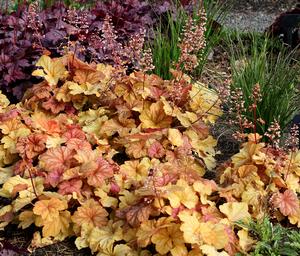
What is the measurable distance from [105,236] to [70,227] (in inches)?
9.6

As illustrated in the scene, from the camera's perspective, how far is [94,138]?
12.0ft

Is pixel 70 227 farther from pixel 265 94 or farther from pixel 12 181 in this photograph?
pixel 265 94

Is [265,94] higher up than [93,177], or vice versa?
[265,94]

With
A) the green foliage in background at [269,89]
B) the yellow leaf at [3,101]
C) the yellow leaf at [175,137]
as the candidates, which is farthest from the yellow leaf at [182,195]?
the yellow leaf at [3,101]

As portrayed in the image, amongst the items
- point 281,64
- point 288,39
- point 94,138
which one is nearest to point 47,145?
point 94,138

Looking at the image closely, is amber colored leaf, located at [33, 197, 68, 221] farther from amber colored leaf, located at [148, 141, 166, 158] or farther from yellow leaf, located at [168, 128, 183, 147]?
yellow leaf, located at [168, 128, 183, 147]

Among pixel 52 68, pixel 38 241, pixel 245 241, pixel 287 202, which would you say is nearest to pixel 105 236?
pixel 38 241

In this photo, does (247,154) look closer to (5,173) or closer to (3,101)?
(5,173)

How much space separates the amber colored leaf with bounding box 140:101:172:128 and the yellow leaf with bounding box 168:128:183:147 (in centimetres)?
20

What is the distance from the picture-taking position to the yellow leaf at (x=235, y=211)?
3061mm

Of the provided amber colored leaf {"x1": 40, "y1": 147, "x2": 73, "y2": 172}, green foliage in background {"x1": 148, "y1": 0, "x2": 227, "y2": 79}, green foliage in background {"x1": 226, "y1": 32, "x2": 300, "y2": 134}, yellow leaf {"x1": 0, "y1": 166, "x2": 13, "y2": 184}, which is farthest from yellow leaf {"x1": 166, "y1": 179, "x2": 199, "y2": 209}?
green foliage in background {"x1": 148, "y1": 0, "x2": 227, "y2": 79}

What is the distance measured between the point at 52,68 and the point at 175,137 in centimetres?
99

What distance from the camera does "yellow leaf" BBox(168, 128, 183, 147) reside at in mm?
3553

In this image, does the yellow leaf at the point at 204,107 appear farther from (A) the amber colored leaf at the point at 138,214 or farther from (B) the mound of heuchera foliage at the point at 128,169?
(A) the amber colored leaf at the point at 138,214
